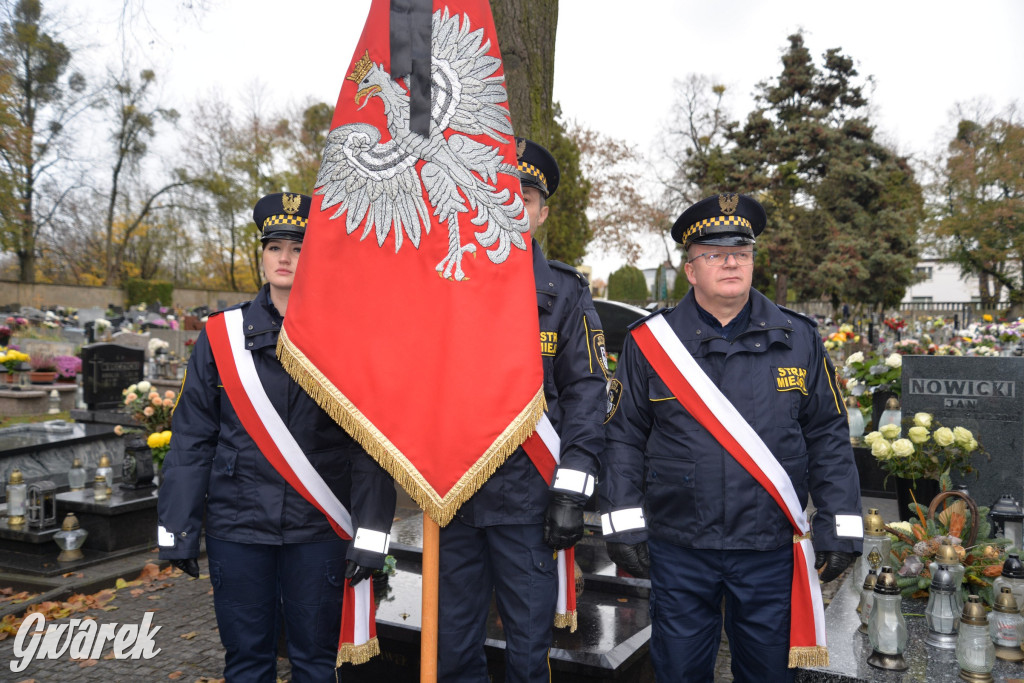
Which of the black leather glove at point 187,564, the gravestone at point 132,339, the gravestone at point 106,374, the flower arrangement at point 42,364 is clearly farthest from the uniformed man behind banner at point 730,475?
the gravestone at point 132,339

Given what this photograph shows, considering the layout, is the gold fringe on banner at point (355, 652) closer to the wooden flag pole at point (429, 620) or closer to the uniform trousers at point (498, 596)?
the uniform trousers at point (498, 596)

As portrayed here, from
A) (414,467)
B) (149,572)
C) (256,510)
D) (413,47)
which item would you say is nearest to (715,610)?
Answer: (414,467)

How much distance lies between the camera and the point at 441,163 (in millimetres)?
2684

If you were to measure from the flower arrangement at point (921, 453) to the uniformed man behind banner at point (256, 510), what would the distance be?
428 cm

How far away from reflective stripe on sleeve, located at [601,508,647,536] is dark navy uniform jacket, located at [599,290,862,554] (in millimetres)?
17

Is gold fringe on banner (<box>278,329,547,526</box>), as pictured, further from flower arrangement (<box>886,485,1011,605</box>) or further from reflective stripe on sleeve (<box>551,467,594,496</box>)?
flower arrangement (<box>886,485,1011,605</box>)

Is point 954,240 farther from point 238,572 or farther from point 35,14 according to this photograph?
point 238,572

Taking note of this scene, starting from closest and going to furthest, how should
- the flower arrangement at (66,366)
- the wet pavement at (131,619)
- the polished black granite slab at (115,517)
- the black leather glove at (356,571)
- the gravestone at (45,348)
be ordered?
the black leather glove at (356,571) < the wet pavement at (131,619) < the polished black granite slab at (115,517) < the flower arrangement at (66,366) < the gravestone at (45,348)

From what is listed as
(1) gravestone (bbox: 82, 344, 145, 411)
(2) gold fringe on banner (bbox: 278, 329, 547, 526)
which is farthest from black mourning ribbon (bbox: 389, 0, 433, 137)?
(1) gravestone (bbox: 82, 344, 145, 411)

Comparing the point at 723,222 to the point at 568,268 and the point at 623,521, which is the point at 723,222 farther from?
the point at 623,521

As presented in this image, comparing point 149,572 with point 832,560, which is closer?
point 832,560

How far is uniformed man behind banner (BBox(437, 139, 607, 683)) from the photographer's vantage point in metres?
2.66

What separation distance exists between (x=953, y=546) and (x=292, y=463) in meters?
3.19

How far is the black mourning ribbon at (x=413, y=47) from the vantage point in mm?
2617
